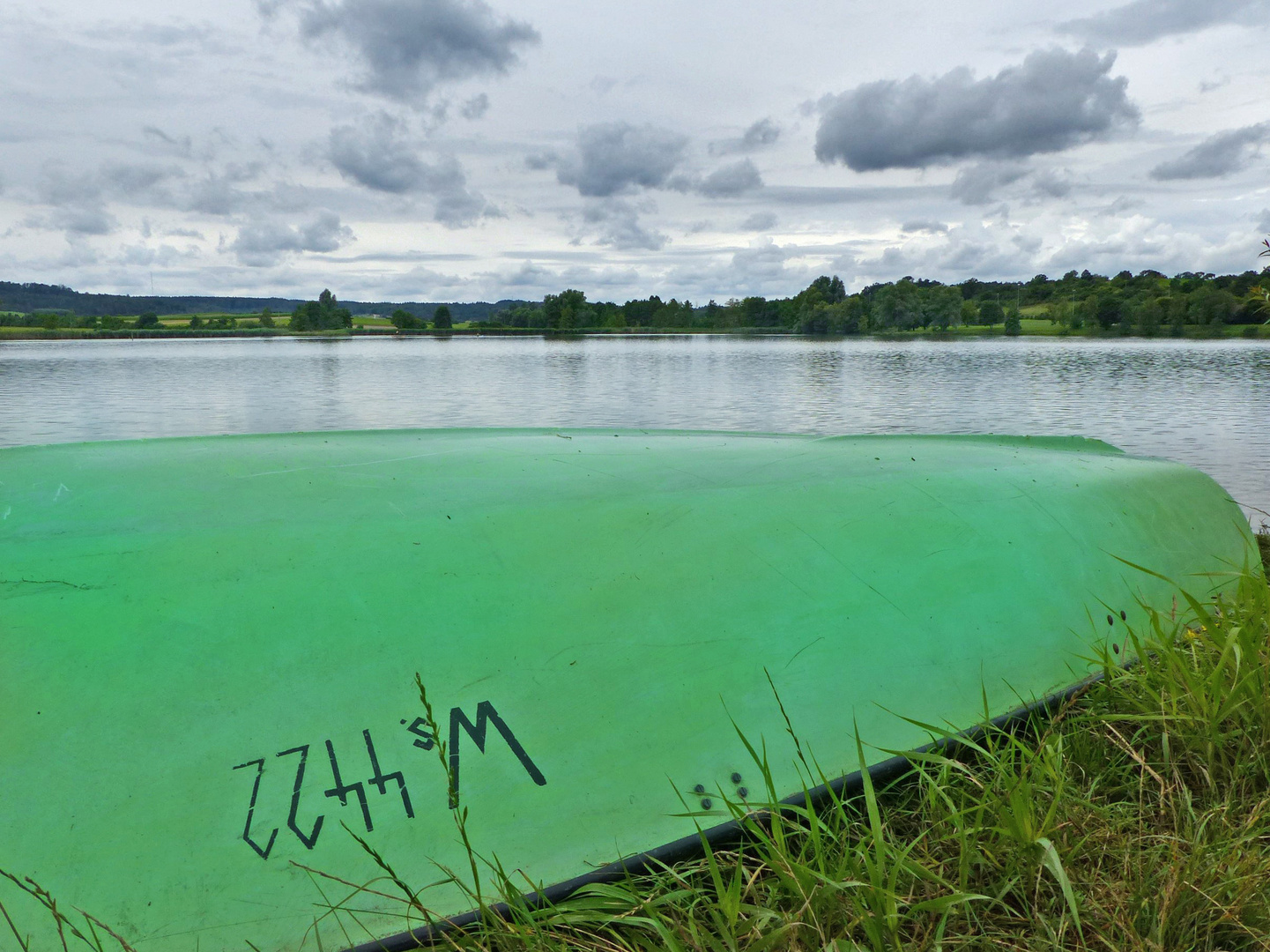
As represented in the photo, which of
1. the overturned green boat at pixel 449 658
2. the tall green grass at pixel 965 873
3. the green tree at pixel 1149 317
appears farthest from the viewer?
the green tree at pixel 1149 317

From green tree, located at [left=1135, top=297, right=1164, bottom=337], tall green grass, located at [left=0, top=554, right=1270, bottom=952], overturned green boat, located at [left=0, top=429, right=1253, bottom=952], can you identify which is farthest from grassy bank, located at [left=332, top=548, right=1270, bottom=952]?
green tree, located at [left=1135, top=297, right=1164, bottom=337]

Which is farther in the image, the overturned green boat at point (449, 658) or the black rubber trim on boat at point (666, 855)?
the overturned green boat at point (449, 658)

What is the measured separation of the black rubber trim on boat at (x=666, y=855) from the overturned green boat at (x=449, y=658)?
0.06 ft

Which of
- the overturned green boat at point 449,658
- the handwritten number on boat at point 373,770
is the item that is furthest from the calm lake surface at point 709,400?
the handwritten number on boat at point 373,770

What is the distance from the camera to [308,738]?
1.76 m

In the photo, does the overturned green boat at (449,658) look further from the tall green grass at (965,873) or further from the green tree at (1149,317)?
the green tree at (1149,317)

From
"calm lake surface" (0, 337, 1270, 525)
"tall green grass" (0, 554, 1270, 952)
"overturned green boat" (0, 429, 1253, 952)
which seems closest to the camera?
"tall green grass" (0, 554, 1270, 952)

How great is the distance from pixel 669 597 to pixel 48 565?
167cm

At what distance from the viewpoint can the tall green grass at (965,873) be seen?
57.0 inches

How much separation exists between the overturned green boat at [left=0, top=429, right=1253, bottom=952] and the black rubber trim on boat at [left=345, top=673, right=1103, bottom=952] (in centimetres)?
2

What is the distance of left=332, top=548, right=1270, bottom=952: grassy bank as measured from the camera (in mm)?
1450

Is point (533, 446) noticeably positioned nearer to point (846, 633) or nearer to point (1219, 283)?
point (846, 633)

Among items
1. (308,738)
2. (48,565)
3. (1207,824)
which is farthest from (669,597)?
(48,565)

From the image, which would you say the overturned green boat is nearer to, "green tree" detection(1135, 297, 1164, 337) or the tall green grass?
the tall green grass
